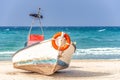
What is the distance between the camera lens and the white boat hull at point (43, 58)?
708 inches

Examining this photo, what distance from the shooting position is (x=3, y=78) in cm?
1839

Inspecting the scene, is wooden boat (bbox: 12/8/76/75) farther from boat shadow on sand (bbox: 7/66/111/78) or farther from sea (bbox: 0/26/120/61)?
sea (bbox: 0/26/120/61)

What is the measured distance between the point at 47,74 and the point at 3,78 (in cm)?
176

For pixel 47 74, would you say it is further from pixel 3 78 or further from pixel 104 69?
pixel 104 69

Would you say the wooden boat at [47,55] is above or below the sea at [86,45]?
above

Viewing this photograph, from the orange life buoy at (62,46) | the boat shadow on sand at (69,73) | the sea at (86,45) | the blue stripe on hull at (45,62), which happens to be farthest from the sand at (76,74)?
the sea at (86,45)

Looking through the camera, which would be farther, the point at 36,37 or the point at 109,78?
the point at 36,37

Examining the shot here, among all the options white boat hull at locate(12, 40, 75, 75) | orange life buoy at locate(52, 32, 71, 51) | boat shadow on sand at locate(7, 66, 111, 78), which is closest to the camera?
orange life buoy at locate(52, 32, 71, 51)

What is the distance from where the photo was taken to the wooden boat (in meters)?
17.8

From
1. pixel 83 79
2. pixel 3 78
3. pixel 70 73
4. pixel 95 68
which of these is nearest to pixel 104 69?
pixel 95 68

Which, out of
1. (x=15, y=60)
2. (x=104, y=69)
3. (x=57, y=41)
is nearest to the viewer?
(x=57, y=41)

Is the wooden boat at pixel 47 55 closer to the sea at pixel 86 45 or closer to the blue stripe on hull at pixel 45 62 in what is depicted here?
the blue stripe on hull at pixel 45 62

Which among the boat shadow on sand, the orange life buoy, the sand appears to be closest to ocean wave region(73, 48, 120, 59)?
the sand

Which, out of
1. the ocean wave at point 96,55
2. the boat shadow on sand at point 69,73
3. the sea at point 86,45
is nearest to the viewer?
the boat shadow on sand at point 69,73
